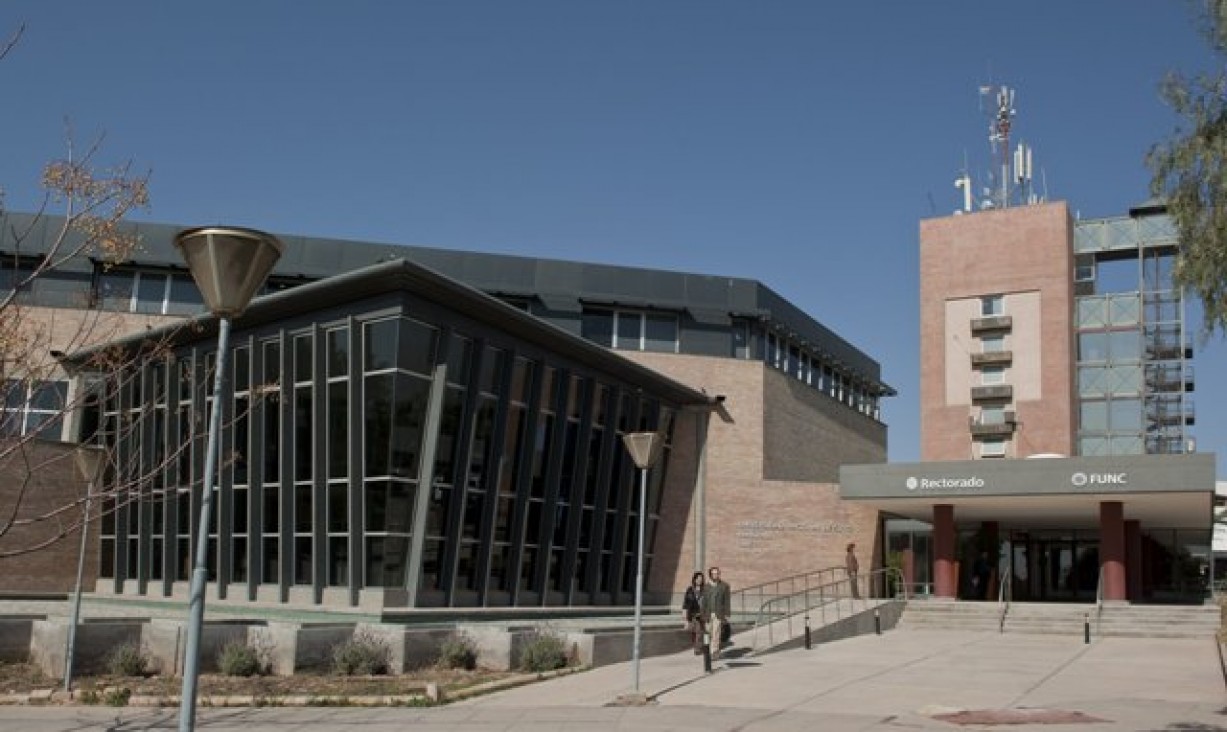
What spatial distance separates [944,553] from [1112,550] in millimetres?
4597

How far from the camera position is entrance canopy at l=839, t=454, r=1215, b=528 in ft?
102

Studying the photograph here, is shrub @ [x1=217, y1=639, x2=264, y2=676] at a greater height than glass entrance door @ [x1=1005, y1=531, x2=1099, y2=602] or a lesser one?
lesser

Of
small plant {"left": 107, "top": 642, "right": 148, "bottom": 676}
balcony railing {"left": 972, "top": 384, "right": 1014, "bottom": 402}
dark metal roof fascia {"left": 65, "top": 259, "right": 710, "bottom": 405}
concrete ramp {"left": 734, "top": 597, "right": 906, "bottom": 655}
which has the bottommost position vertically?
small plant {"left": 107, "top": 642, "right": 148, "bottom": 676}

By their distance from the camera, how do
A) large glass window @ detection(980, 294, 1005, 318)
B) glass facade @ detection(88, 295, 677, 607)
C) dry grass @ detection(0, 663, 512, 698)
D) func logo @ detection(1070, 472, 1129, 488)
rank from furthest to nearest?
large glass window @ detection(980, 294, 1005, 318), func logo @ detection(1070, 472, 1129, 488), glass facade @ detection(88, 295, 677, 607), dry grass @ detection(0, 663, 512, 698)

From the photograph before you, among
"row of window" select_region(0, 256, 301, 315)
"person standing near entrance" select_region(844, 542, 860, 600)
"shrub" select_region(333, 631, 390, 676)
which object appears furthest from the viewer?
"row of window" select_region(0, 256, 301, 315)

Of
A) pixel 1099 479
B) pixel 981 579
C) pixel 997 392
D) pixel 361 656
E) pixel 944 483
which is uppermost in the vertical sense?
pixel 997 392

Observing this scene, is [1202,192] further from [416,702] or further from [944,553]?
[944,553]

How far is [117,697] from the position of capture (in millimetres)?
15844

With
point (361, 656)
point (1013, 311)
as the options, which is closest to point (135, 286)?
point (361, 656)

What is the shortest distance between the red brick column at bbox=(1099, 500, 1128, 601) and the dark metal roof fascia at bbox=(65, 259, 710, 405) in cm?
1411

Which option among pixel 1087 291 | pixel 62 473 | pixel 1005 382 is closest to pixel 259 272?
pixel 62 473

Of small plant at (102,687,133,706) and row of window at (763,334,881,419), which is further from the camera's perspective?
row of window at (763,334,881,419)

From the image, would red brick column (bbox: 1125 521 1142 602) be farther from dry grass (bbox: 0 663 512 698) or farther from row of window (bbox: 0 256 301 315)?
row of window (bbox: 0 256 301 315)

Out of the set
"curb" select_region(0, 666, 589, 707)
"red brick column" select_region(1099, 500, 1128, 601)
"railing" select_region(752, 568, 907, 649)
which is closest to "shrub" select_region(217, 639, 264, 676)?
"curb" select_region(0, 666, 589, 707)
